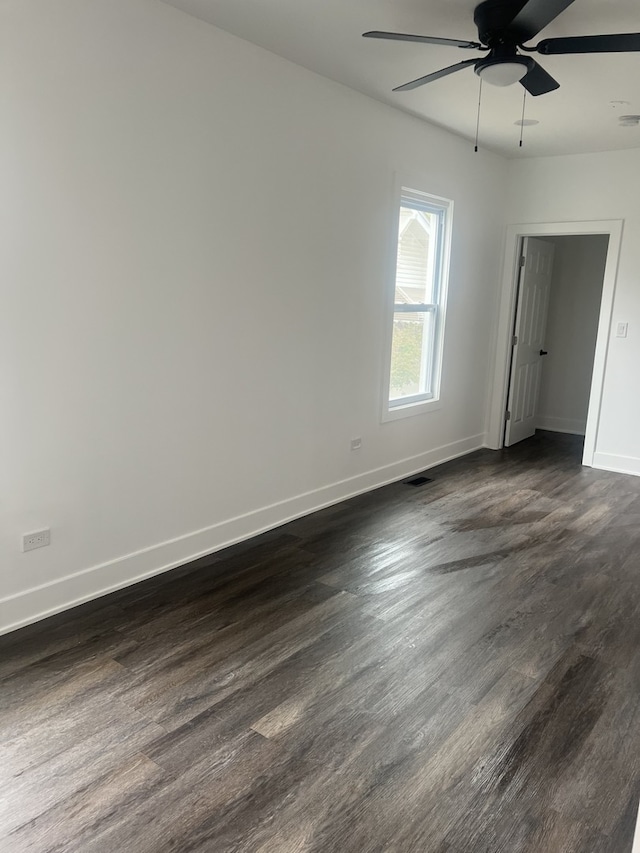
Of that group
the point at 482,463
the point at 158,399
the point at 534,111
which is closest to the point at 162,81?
the point at 158,399

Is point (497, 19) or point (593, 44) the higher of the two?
point (497, 19)

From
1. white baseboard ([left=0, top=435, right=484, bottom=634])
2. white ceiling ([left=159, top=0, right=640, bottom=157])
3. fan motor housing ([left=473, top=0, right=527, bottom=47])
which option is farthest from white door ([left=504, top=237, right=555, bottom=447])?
fan motor housing ([left=473, top=0, right=527, bottom=47])

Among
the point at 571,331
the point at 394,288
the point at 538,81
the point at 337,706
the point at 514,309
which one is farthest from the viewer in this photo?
the point at 571,331

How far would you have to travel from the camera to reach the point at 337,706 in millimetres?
2252

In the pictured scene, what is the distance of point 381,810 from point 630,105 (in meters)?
4.24

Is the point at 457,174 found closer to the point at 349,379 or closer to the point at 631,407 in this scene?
the point at 349,379

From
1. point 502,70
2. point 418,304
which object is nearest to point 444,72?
point 502,70

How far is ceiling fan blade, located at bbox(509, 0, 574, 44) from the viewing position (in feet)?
7.23

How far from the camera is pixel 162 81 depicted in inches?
114

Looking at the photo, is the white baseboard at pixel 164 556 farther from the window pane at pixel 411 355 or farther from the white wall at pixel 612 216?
the white wall at pixel 612 216

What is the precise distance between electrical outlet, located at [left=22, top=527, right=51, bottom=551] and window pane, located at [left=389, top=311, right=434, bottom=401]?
9.53 ft

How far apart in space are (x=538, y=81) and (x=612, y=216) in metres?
2.88

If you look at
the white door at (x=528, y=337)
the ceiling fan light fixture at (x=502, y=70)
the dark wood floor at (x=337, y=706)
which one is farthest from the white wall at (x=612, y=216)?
the ceiling fan light fixture at (x=502, y=70)

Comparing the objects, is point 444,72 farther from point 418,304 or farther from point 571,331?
point 571,331
